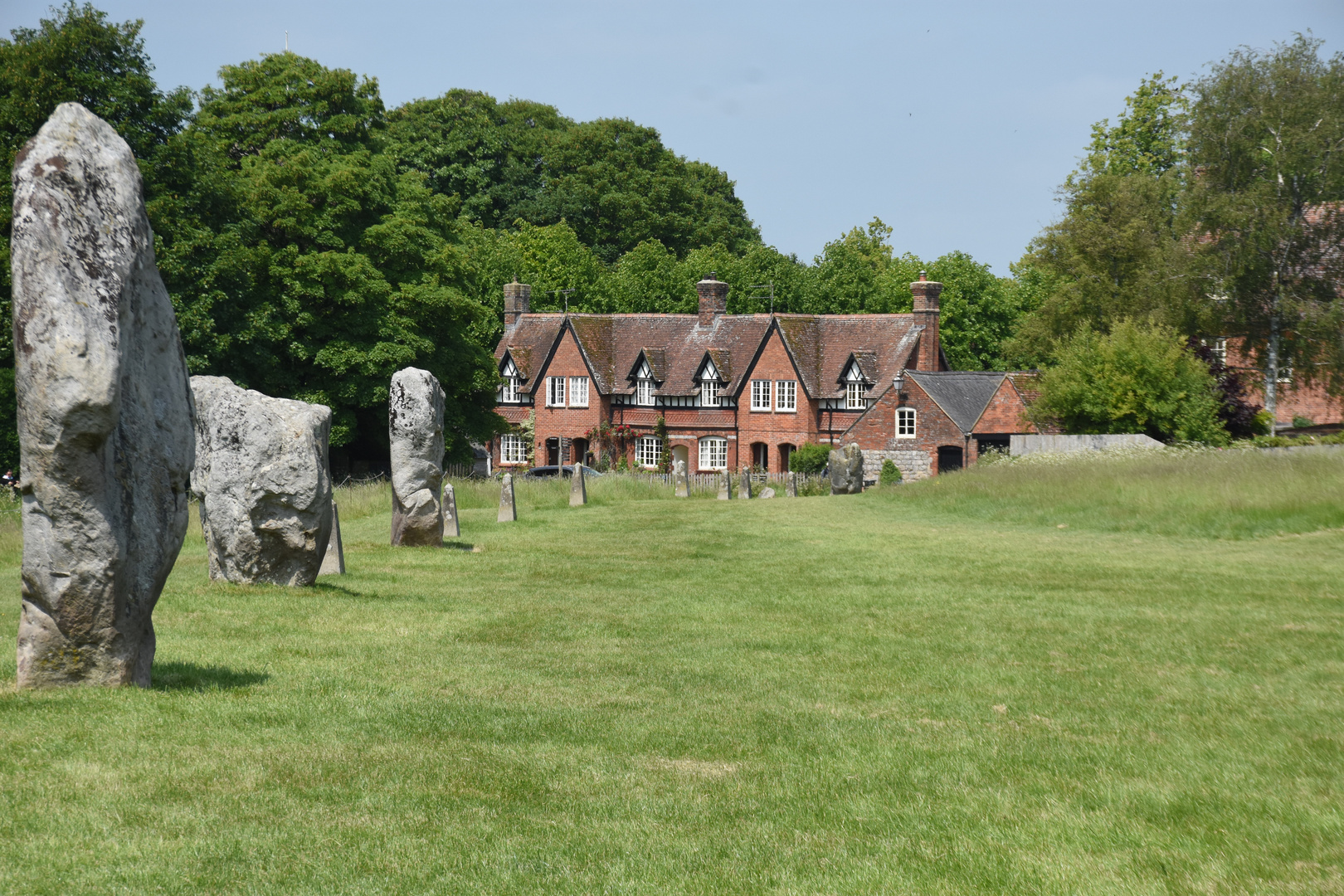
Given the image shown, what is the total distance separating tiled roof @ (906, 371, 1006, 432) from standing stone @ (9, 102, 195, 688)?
44.5 meters

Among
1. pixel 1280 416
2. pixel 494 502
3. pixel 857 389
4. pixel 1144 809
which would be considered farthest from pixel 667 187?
pixel 1144 809

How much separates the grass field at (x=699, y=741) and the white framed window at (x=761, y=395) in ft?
140

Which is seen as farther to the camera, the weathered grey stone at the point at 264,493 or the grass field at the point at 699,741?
the weathered grey stone at the point at 264,493

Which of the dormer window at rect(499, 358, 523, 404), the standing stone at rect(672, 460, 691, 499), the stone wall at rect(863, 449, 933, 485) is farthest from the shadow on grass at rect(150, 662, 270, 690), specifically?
the dormer window at rect(499, 358, 523, 404)

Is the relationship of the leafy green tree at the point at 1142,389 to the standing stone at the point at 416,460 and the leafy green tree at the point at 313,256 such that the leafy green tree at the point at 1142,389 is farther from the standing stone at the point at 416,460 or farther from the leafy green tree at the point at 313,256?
the standing stone at the point at 416,460

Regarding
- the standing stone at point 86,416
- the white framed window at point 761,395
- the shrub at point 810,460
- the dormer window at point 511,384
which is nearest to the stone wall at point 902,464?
the shrub at point 810,460

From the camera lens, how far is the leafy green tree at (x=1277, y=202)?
148 ft

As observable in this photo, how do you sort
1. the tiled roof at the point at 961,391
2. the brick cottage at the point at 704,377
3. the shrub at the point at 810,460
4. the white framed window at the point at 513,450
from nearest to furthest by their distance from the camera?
the tiled roof at the point at 961,391, the shrub at the point at 810,460, the brick cottage at the point at 704,377, the white framed window at the point at 513,450

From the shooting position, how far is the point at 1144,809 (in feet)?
21.7

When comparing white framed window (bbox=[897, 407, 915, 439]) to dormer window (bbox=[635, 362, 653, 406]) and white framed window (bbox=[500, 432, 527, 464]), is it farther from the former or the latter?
white framed window (bbox=[500, 432, 527, 464])

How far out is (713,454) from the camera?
200 ft

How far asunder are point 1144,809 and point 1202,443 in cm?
3786

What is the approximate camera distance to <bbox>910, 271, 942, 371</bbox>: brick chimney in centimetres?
5856

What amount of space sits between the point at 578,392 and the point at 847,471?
22.0 meters
